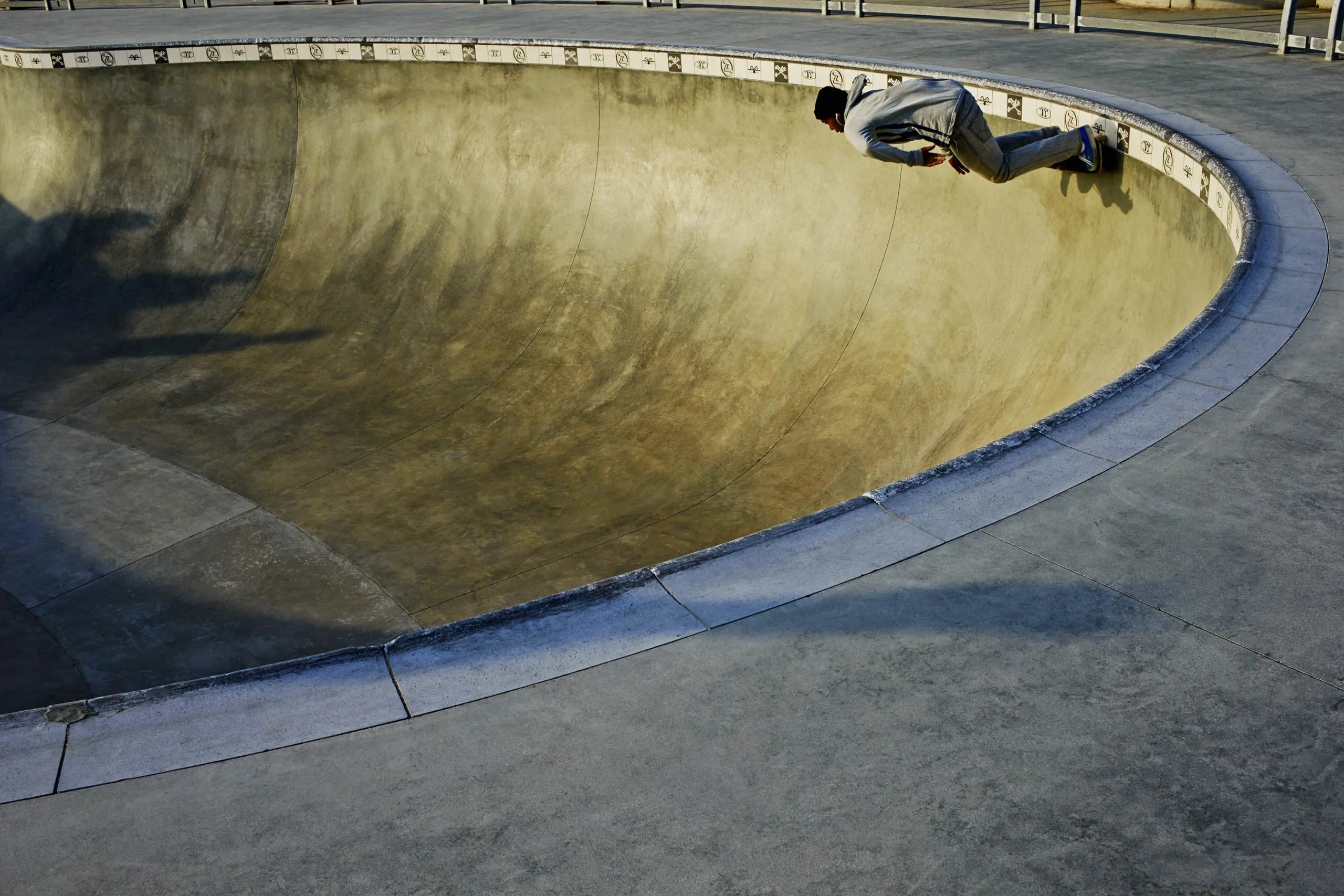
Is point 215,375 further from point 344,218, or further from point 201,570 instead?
point 201,570

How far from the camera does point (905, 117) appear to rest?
8.40 meters

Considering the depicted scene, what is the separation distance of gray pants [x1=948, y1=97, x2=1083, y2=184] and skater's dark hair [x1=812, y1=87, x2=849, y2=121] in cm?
84

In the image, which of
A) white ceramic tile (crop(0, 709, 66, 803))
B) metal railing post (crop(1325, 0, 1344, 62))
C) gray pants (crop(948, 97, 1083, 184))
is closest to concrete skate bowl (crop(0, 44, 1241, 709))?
gray pants (crop(948, 97, 1083, 184))

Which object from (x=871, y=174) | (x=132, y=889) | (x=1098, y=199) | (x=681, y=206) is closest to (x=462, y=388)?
(x=681, y=206)

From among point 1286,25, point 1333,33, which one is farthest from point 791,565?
point 1286,25

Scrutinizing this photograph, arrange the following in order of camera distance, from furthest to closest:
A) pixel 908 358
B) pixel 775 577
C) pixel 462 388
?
pixel 462 388 → pixel 908 358 → pixel 775 577

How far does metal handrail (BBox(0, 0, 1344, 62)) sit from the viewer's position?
11.4 m

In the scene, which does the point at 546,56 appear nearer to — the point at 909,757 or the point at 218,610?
the point at 218,610

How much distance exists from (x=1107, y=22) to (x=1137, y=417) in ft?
34.4

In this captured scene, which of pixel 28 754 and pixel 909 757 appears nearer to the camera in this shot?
pixel 909 757

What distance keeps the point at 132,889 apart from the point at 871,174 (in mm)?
10355

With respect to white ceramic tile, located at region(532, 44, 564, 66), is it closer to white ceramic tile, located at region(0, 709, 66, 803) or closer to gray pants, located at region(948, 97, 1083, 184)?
gray pants, located at region(948, 97, 1083, 184)

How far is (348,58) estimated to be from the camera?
16.1 meters

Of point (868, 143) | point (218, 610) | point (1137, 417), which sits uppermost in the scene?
point (868, 143)
